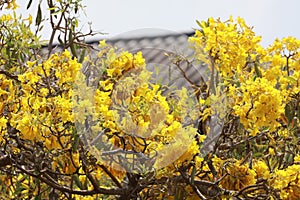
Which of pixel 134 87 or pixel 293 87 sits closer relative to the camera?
Result: pixel 134 87

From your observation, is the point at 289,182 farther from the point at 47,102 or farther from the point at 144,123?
the point at 47,102

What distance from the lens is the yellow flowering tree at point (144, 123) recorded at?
2.39 m

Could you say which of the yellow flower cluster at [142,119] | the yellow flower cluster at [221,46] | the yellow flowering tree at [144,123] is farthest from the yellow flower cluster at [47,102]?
the yellow flower cluster at [221,46]

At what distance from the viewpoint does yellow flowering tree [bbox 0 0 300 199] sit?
2.39 meters

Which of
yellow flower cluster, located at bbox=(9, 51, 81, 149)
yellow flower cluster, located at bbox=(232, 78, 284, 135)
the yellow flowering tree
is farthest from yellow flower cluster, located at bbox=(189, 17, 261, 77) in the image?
yellow flower cluster, located at bbox=(9, 51, 81, 149)

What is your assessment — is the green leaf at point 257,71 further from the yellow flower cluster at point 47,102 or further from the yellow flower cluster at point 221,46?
the yellow flower cluster at point 47,102

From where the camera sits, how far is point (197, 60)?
2.84 meters

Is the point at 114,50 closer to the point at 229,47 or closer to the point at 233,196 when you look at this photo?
the point at 229,47

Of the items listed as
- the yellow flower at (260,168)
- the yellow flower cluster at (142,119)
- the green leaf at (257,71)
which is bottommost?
the yellow flower at (260,168)

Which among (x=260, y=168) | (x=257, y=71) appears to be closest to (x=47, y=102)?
(x=260, y=168)

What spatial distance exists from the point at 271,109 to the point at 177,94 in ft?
1.09

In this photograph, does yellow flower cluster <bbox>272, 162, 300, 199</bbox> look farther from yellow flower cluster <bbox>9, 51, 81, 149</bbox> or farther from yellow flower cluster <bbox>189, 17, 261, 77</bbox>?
yellow flower cluster <bbox>9, 51, 81, 149</bbox>

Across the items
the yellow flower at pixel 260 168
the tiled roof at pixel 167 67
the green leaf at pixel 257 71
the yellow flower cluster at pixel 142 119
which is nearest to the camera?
the yellow flower cluster at pixel 142 119

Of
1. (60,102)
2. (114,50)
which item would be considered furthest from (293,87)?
(60,102)
